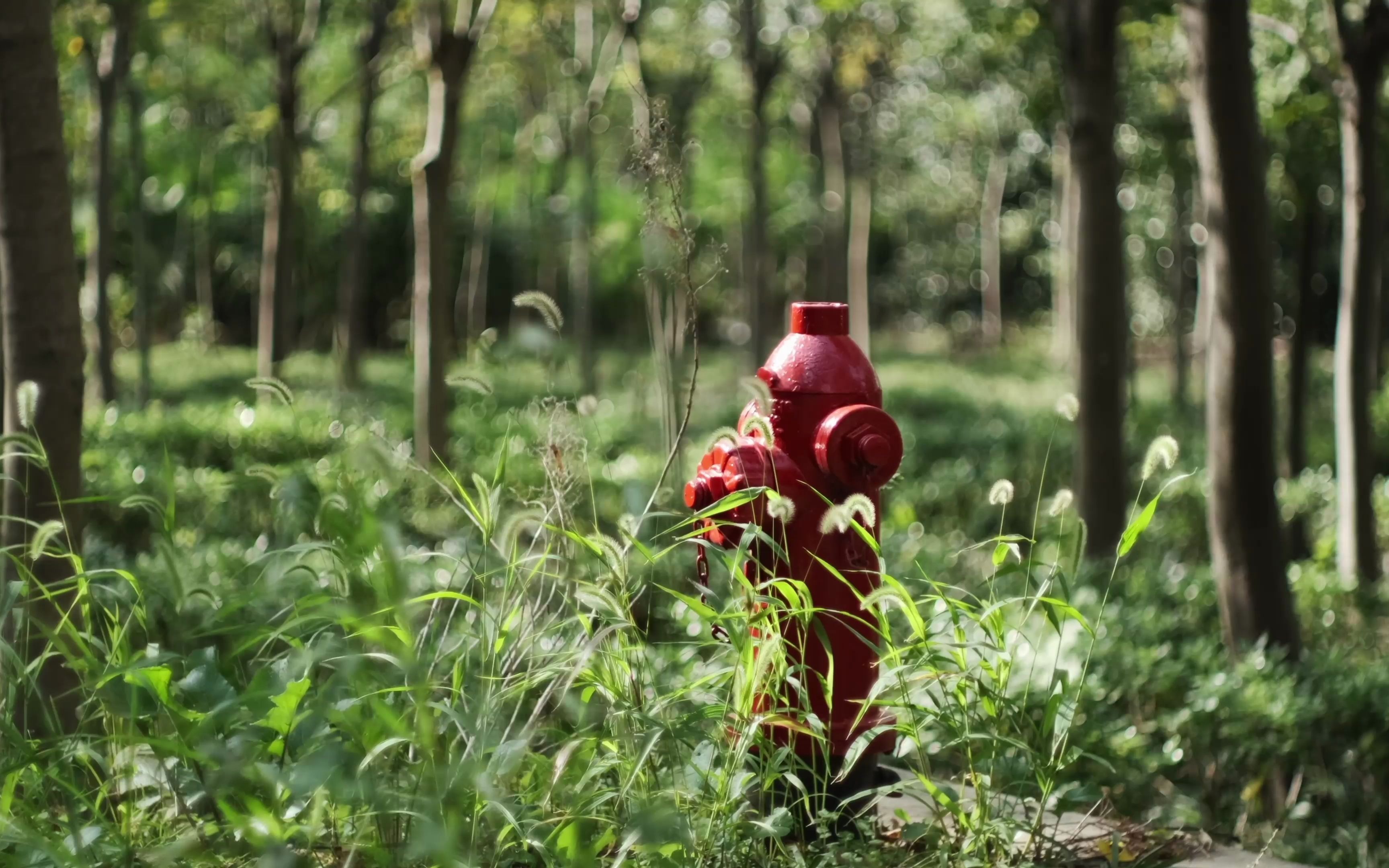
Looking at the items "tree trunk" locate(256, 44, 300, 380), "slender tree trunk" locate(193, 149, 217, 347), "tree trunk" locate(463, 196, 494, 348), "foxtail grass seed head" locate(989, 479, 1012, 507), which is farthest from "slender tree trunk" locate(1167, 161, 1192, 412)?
"slender tree trunk" locate(193, 149, 217, 347)

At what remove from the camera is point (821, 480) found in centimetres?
329

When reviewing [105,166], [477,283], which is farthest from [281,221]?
[477,283]

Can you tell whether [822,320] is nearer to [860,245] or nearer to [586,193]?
[586,193]

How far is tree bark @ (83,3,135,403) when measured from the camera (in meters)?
11.7

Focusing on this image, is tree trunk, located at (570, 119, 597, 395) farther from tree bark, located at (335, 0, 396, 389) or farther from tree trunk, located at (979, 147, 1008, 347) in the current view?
tree trunk, located at (979, 147, 1008, 347)

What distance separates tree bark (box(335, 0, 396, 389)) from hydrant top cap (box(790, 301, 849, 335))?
36.9 feet

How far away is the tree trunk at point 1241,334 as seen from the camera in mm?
5367

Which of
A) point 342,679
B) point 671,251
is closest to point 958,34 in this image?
point 671,251

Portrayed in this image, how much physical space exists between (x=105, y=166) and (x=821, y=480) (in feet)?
36.0

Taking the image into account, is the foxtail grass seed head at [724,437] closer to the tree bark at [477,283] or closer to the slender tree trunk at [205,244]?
the tree bark at [477,283]

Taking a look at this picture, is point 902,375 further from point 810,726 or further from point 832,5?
point 810,726

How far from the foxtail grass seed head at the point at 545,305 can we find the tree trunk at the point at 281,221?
36.9ft

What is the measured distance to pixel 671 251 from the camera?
3.38 metres

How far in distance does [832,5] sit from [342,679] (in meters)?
7.22
